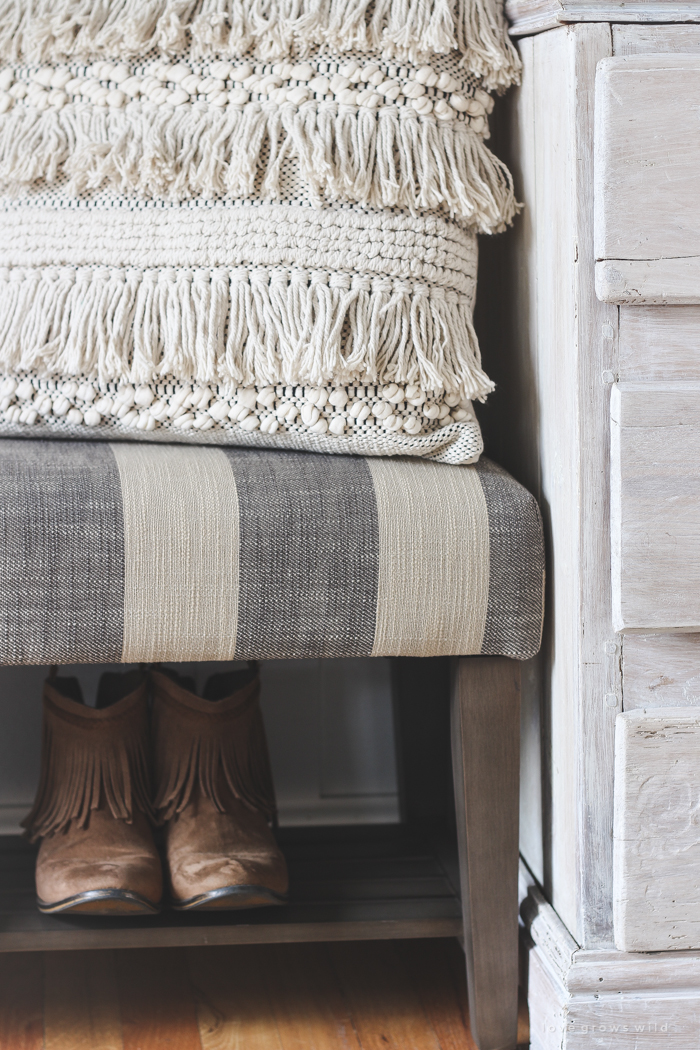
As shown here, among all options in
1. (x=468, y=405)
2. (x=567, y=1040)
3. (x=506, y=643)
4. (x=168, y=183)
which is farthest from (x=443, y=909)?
(x=168, y=183)

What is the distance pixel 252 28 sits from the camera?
69cm

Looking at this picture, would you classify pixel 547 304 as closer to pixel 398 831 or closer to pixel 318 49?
pixel 318 49

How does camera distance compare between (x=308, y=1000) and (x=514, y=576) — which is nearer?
(x=514, y=576)

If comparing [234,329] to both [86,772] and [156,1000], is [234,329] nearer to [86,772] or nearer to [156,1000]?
[86,772]

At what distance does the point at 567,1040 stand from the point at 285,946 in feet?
1.02

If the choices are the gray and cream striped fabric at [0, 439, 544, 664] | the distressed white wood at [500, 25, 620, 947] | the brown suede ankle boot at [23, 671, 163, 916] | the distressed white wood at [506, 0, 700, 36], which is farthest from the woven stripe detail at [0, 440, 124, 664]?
the distressed white wood at [506, 0, 700, 36]

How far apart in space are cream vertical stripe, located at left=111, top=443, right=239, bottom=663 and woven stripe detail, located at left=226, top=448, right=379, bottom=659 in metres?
0.01

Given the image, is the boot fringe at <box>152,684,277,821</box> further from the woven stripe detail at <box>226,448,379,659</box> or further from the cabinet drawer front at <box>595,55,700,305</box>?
the cabinet drawer front at <box>595,55,700,305</box>

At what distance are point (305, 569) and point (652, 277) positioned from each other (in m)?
0.31

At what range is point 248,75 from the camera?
70 centimetres

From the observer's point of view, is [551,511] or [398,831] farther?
[398,831]

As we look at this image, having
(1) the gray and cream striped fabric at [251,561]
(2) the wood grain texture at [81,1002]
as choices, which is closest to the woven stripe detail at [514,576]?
(1) the gray and cream striped fabric at [251,561]

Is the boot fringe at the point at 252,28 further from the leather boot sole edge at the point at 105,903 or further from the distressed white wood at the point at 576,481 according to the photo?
the leather boot sole edge at the point at 105,903

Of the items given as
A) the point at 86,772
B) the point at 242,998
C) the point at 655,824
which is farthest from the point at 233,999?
the point at 655,824
